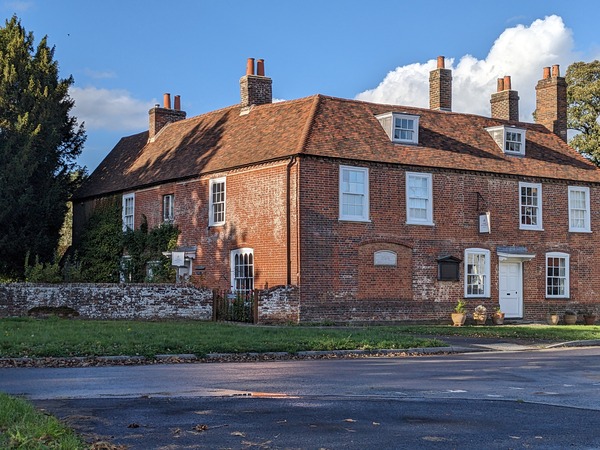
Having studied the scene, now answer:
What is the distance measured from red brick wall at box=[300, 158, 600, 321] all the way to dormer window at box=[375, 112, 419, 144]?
4.86 ft

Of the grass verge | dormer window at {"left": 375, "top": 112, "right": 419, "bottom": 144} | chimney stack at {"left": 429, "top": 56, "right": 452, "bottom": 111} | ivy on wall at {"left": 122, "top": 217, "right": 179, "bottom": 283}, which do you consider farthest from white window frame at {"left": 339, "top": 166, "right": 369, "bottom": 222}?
the grass verge

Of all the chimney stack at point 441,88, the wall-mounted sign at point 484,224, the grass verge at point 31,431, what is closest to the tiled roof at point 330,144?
the chimney stack at point 441,88

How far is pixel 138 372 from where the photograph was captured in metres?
14.8

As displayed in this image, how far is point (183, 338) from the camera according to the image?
65.1 ft

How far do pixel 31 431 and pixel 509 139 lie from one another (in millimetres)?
30053

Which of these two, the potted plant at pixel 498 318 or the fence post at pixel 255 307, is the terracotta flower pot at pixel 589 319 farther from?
the fence post at pixel 255 307

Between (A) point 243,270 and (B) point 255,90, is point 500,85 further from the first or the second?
(A) point 243,270

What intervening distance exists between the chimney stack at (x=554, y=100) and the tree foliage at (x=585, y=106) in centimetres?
1394

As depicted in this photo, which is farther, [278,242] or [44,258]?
[44,258]

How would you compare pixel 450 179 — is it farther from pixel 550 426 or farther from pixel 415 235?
pixel 550 426

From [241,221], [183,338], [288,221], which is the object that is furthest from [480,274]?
[183,338]

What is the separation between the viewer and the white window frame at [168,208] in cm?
3541

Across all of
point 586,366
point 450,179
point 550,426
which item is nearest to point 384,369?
point 586,366

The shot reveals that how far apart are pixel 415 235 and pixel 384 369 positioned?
52.2 feet
